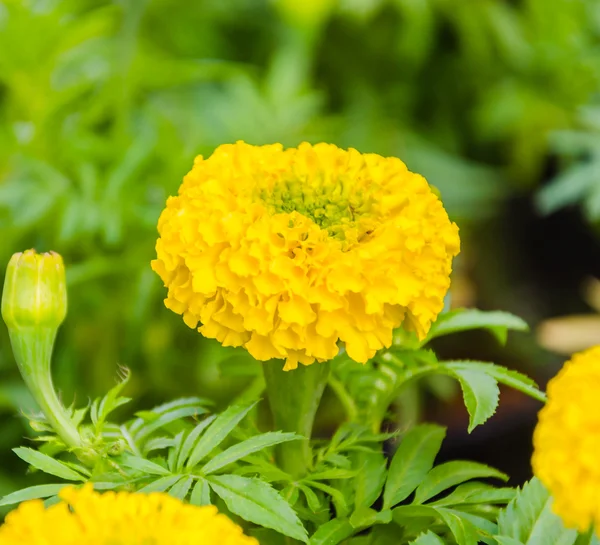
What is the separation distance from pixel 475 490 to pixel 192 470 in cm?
15

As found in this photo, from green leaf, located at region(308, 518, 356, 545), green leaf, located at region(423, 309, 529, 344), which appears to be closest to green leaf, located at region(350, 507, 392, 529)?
green leaf, located at region(308, 518, 356, 545)

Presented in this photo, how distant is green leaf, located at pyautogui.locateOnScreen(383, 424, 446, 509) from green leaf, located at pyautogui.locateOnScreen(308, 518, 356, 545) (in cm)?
3

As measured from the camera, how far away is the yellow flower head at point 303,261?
344mm

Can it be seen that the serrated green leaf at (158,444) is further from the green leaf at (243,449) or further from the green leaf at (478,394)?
the green leaf at (478,394)

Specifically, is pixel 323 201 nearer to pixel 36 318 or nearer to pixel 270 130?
pixel 36 318

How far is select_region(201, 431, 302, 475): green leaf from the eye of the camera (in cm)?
35

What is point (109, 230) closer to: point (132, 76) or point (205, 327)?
point (132, 76)

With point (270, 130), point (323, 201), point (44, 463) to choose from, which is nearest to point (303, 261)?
point (323, 201)

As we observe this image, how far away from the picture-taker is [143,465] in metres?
0.35

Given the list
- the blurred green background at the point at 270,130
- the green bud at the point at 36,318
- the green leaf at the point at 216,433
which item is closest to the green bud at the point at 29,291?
the green bud at the point at 36,318

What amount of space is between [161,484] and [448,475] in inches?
6.1

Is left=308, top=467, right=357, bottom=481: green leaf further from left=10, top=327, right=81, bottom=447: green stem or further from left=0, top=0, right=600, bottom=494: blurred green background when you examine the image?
left=0, top=0, right=600, bottom=494: blurred green background

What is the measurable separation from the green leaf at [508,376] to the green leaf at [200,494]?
5.7 inches

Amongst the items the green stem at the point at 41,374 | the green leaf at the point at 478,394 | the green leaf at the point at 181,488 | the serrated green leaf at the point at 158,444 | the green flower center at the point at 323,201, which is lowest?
the serrated green leaf at the point at 158,444
